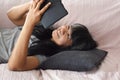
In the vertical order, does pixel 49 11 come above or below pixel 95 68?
above

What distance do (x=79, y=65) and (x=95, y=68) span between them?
102mm

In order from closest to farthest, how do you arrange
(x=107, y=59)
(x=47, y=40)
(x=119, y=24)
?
(x=107, y=59)
(x=47, y=40)
(x=119, y=24)

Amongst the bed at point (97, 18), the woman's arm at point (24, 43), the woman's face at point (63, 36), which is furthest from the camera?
the bed at point (97, 18)

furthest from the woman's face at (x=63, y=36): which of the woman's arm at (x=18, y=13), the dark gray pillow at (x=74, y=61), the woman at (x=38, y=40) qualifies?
the woman's arm at (x=18, y=13)

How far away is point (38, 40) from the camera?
1660 millimetres

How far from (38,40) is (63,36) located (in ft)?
0.58

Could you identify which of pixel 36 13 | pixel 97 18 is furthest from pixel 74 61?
pixel 97 18

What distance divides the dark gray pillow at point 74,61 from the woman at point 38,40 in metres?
0.08

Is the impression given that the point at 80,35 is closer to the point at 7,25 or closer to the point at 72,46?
the point at 72,46

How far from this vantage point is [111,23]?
71.9 inches

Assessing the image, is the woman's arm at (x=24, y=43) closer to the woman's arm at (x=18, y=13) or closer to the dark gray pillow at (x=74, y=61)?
the dark gray pillow at (x=74, y=61)

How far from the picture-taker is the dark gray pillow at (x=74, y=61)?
4.57 feet

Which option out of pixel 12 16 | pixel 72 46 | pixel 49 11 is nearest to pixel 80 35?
pixel 72 46

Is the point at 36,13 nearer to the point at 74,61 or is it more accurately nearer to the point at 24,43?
the point at 24,43
